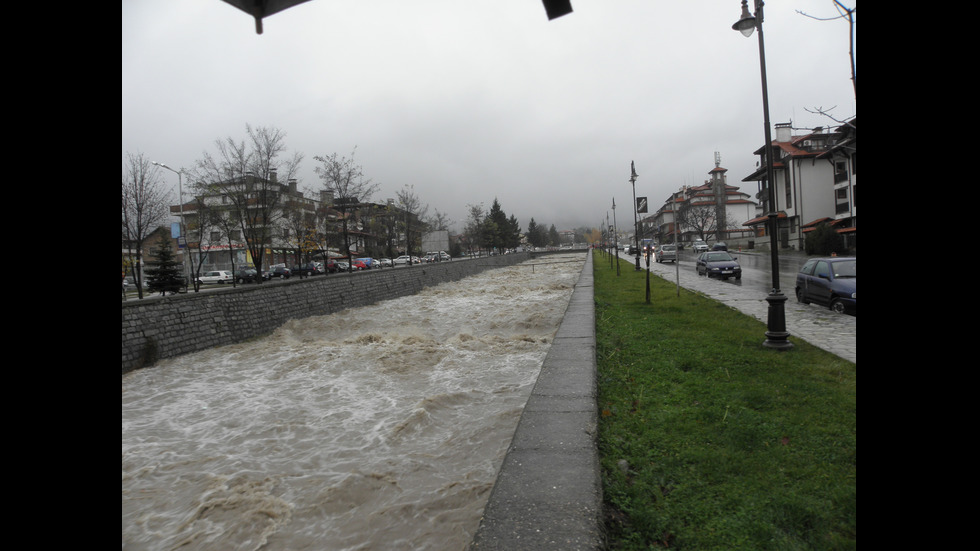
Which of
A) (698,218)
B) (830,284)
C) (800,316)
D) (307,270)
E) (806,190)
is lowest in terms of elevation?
(800,316)

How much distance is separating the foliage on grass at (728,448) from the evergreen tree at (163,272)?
2657 centimetres

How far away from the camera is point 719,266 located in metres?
25.7

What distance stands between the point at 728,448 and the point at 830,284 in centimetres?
1082

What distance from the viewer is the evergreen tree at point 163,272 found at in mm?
26891

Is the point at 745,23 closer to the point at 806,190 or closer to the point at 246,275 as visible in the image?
the point at 246,275

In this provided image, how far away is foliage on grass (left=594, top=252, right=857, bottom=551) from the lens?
3131 mm

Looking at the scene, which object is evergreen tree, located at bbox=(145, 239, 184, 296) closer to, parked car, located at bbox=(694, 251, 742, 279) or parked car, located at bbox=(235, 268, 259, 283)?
parked car, located at bbox=(235, 268, 259, 283)

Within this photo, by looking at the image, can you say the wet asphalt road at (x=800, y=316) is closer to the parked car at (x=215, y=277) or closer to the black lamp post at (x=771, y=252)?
the black lamp post at (x=771, y=252)

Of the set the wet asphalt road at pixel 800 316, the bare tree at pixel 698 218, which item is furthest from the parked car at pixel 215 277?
the bare tree at pixel 698 218

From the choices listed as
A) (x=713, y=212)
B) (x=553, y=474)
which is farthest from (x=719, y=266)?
(x=713, y=212)

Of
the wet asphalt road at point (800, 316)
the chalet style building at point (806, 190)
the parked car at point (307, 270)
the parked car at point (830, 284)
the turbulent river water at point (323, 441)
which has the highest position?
the chalet style building at point (806, 190)
